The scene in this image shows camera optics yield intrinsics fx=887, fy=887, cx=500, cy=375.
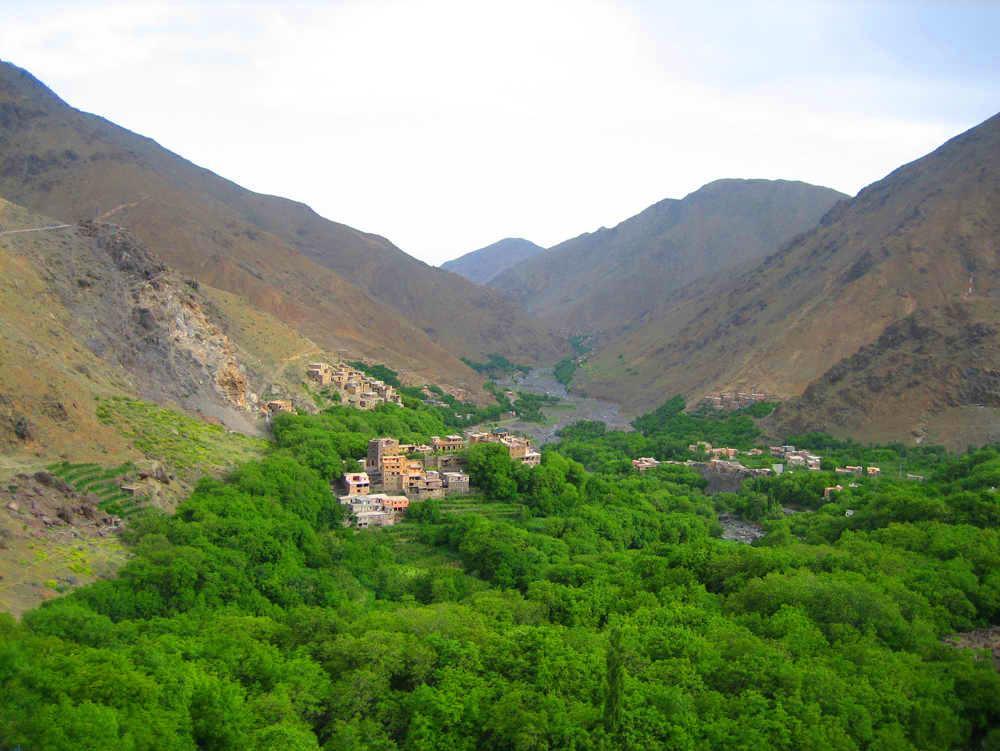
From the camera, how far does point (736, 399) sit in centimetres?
7725

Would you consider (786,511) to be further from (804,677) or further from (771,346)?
(771,346)

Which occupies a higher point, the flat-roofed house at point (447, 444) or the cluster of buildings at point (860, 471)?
the flat-roofed house at point (447, 444)

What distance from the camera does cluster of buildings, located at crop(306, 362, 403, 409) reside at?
57.5 metres

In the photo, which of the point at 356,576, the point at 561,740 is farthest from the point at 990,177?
the point at 561,740

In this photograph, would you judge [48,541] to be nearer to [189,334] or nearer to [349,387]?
[189,334]

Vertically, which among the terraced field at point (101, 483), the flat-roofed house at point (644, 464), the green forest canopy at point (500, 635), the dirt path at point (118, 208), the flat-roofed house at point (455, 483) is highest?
the dirt path at point (118, 208)

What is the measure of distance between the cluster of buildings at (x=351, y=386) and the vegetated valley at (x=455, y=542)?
0.91 ft

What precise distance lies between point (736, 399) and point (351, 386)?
35266 mm

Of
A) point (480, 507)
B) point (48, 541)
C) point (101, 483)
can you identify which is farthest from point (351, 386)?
point (48, 541)

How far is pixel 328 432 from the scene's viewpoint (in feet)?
148

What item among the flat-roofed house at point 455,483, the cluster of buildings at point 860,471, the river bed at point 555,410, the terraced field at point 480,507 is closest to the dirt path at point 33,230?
the flat-roofed house at point 455,483

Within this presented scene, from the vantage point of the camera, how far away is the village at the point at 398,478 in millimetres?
37438

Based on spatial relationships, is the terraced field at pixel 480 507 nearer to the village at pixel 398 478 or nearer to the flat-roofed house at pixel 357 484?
the village at pixel 398 478

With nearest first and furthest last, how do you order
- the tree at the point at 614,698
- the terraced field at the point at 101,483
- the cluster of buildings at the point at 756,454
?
the tree at the point at 614,698
the terraced field at the point at 101,483
the cluster of buildings at the point at 756,454
